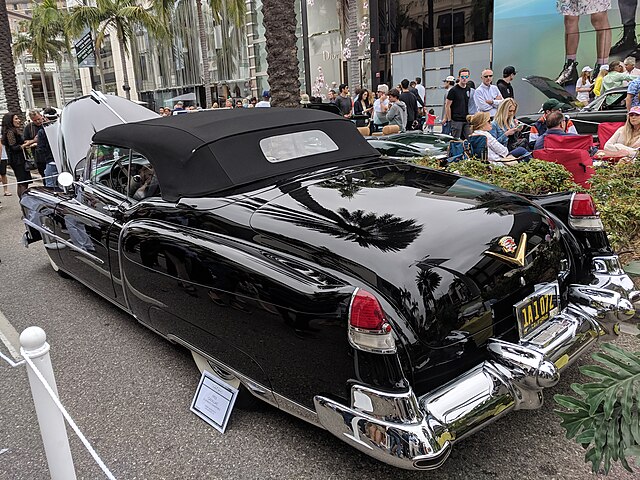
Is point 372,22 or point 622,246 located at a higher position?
point 372,22

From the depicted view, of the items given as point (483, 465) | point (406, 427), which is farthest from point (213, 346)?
point (483, 465)

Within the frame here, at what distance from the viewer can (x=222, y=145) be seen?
3330mm

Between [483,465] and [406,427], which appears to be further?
[483,465]

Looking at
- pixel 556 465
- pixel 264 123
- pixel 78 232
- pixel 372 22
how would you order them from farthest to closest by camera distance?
pixel 372 22
pixel 78 232
pixel 264 123
pixel 556 465

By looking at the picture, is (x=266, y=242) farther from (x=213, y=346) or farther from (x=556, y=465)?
(x=556, y=465)

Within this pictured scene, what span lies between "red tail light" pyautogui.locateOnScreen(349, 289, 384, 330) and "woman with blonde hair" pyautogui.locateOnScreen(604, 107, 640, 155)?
5.91 meters

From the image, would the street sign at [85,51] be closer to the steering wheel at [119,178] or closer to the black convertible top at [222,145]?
the steering wheel at [119,178]

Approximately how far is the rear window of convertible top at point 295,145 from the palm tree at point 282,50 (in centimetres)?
534

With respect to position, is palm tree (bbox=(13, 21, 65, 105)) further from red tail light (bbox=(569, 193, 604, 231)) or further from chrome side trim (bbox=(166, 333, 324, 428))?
red tail light (bbox=(569, 193, 604, 231))

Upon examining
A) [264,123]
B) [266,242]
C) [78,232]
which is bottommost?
[78,232]

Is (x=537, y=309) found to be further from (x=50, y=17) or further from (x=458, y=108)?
(x=50, y=17)

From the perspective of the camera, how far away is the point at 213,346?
284 centimetres

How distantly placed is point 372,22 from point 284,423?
1922 centimetres

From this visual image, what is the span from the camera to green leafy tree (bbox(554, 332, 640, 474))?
1548 mm
